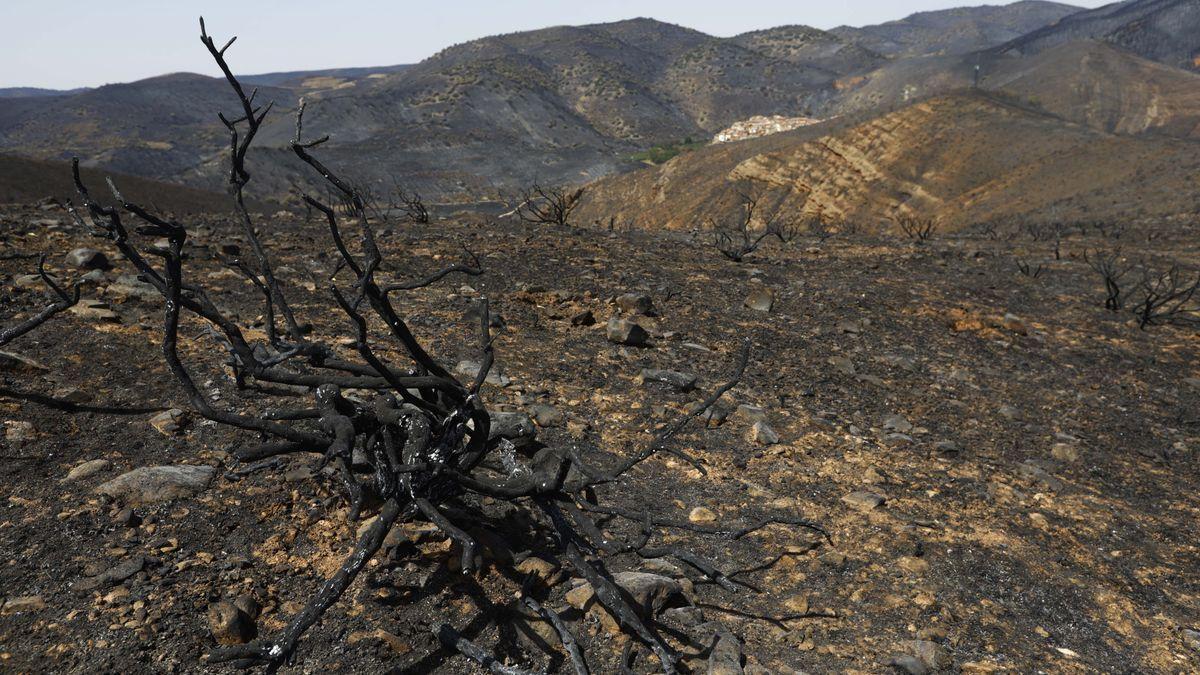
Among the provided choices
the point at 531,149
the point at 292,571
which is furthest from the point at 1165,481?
the point at 531,149

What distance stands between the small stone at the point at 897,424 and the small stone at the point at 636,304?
2.11 metres

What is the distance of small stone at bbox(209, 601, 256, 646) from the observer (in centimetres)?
190

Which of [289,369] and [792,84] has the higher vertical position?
[792,84]

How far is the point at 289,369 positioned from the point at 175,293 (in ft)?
7.03

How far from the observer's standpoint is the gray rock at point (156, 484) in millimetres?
2389

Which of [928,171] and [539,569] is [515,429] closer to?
[539,569]

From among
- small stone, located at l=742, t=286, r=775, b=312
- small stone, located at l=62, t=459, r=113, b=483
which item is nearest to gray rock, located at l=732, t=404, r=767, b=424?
small stone, located at l=742, t=286, r=775, b=312

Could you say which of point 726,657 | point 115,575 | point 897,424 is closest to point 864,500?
point 897,424

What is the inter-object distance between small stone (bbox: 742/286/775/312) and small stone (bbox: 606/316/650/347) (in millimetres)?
1613

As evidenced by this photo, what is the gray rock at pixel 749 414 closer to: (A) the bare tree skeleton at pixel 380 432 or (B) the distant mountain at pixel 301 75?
(A) the bare tree skeleton at pixel 380 432

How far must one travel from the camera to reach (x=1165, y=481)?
12.5ft

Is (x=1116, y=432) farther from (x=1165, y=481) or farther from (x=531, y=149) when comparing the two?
(x=531, y=149)

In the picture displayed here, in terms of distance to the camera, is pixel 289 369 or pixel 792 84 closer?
pixel 289 369

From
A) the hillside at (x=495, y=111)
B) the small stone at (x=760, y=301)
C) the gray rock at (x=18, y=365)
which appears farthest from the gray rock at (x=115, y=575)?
the hillside at (x=495, y=111)
